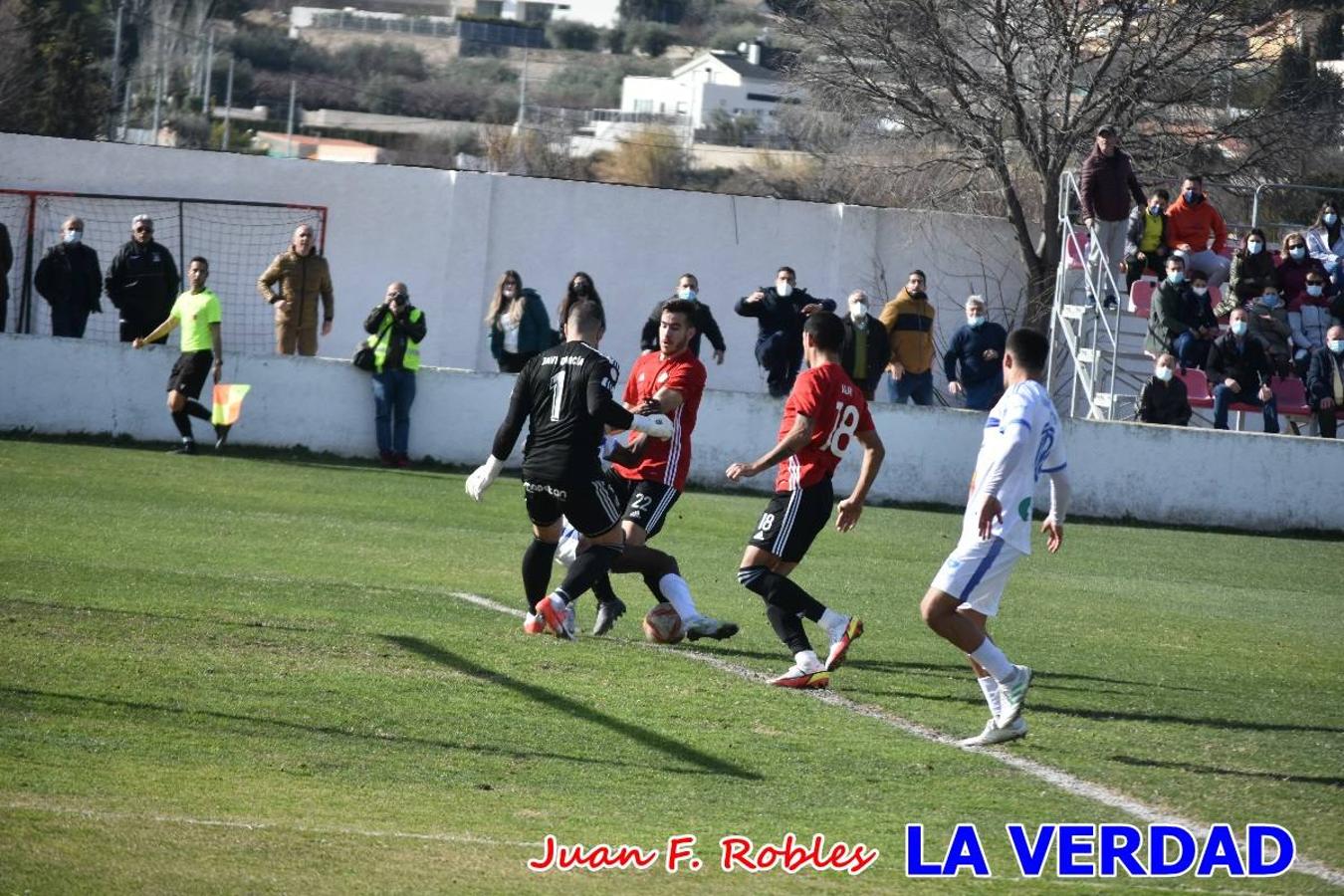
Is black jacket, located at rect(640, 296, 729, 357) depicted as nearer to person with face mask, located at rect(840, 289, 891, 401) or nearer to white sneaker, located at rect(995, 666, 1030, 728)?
person with face mask, located at rect(840, 289, 891, 401)

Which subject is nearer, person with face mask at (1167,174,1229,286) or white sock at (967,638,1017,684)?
white sock at (967,638,1017,684)

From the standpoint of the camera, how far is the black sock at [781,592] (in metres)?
9.14

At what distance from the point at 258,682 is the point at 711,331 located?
12.5 metres

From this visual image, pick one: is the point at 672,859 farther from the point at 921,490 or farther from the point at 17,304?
the point at 17,304

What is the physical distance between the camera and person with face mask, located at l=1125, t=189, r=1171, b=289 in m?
24.4

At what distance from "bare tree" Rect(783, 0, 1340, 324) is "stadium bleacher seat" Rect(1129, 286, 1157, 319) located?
14.0ft

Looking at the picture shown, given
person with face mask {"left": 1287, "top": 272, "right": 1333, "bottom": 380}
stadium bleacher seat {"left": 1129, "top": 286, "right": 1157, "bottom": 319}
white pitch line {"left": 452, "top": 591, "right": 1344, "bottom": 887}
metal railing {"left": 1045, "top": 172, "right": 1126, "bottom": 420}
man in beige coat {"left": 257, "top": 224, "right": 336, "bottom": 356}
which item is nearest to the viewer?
white pitch line {"left": 452, "top": 591, "right": 1344, "bottom": 887}

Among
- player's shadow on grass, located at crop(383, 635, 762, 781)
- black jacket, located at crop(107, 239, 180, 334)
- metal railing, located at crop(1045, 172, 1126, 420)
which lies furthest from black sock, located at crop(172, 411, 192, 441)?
metal railing, located at crop(1045, 172, 1126, 420)

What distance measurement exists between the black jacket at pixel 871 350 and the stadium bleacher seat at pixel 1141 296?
5067 mm

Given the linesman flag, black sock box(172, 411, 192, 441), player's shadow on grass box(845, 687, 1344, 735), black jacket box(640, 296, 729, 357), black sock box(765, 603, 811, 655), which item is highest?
black jacket box(640, 296, 729, 357)

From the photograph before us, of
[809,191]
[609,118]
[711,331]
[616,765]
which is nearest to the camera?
[616,765]

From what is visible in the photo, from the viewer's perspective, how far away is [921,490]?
20484 millimetres

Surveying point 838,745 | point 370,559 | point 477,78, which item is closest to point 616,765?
point 838,745

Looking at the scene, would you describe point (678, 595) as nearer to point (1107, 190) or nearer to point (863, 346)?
point (863, 346)
